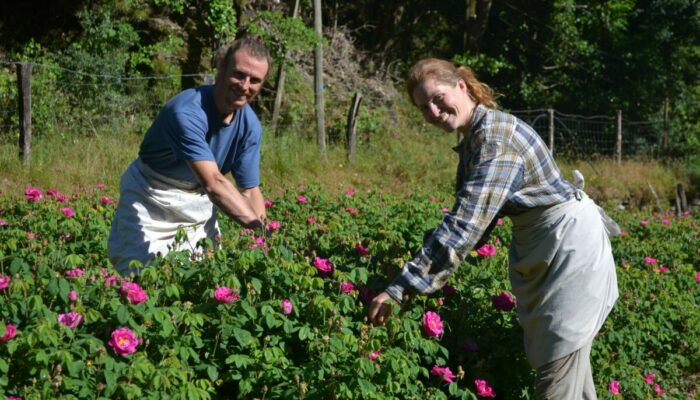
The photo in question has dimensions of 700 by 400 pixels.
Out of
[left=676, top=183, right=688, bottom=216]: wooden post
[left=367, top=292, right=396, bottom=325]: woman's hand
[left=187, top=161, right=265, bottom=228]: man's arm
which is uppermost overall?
[left=187, top=161, right=265, bottom=228]: man's arm

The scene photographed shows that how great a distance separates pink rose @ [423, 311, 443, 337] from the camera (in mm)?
3354

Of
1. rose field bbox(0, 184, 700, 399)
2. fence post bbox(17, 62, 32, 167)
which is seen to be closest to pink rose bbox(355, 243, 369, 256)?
rose field bbox(0, 184, 700, 399)

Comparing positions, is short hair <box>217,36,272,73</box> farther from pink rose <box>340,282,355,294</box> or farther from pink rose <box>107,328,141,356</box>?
pink rose <box>107,328,141,356</box>

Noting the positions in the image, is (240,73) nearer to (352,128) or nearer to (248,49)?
(248,49)

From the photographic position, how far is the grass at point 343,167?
10.3m

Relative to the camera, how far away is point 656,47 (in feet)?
73.5

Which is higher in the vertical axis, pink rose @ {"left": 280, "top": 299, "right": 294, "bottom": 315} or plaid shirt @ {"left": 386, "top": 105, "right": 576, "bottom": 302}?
plaid shirt @ {"left": 386, "top": 105, "right": 576, "bottom": 302}

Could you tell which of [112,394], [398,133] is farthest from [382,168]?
[112,394]

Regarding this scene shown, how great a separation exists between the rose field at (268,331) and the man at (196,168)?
0.77 ft

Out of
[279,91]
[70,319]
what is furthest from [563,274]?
[279,91]

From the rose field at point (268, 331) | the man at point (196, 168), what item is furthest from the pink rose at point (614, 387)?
the man at point (196, 168)

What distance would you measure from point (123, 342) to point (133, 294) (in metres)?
0.24

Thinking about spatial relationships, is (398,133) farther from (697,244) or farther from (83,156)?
(697,244)

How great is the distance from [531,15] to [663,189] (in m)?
8.76
